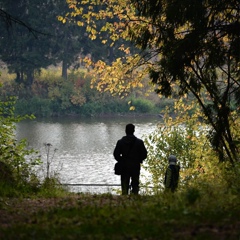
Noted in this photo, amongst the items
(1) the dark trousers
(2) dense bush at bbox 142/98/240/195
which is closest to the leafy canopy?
(1) the dark trousers

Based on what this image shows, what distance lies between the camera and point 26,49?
63.8 meters

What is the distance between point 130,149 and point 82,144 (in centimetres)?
2860

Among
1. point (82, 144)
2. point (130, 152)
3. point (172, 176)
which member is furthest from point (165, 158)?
point (82, 144)

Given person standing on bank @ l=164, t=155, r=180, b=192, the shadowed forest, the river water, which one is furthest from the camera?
the river water

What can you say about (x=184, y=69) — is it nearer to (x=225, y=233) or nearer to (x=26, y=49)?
(x=225, y=233)

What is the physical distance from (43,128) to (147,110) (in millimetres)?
18889

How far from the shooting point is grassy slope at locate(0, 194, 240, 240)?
653 centimetres

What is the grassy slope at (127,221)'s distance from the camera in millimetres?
6527

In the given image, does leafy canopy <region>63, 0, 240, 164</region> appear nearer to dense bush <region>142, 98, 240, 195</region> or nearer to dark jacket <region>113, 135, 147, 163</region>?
dark jacket <region>113, 135, 147, 163</region>

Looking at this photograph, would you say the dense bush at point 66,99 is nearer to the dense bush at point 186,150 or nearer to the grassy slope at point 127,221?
the dense bush at point 186,150

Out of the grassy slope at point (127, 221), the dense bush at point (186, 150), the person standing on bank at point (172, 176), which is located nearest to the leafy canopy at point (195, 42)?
the person standing on bank at point (172, 176)

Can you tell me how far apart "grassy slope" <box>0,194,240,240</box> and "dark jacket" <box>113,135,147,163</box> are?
1.88 m

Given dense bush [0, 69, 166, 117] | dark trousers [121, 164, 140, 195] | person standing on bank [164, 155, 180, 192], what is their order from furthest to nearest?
dense bush [0, 69, 166, 117]
person standing on bank [164, 155, 180, 192]
dark trousers [121, 164, 140, 195]

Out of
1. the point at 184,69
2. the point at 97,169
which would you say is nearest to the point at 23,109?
the point at 97,169
